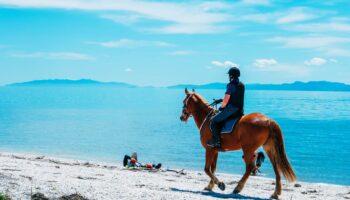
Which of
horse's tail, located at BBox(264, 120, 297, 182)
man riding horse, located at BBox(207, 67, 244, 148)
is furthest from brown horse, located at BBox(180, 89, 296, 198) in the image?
man riding horse, located at BBox(207, 67, 244, 148)

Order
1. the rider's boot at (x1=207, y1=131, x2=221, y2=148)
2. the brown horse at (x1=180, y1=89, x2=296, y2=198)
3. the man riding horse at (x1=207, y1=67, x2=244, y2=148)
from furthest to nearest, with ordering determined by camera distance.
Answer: the rider's boot at (x1=207, y1=131, x2=221, y2=148), the man riding horse at (x1=207, y1=67, x2=244, y2=148), the brown horse at (x1=180, y1=89, x2=296, y2=198)

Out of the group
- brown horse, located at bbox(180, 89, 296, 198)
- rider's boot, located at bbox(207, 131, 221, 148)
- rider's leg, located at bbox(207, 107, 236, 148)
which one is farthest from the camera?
rider's boot, located at bbox(207, 131, 221, 148)

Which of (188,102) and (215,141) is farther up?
(188,102)

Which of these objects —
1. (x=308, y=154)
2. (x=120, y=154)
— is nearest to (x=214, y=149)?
(x=120, y=154)

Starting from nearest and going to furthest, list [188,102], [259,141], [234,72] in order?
[259,141] < [234,72] < [188,102]

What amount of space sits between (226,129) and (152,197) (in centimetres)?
326

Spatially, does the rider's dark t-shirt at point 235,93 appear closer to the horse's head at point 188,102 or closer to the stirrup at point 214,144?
the stirrup at point 214,144

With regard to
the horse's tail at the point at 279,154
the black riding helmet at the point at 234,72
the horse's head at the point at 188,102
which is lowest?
the horse's tail at the point at 279,154

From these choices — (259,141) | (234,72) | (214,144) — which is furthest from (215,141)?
(234,72)

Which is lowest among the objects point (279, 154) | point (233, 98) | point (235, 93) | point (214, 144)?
point (279, 154)

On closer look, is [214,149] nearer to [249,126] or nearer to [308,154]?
[249,126]

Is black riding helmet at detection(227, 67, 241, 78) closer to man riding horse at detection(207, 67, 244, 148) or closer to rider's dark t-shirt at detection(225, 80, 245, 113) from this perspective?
man riding horse at detection(207, 67, 244, 148)

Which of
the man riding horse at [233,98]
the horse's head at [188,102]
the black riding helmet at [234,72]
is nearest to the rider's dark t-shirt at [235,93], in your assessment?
the man riding horse at [233,98]

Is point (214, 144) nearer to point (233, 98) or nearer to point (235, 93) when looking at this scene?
point (233, 98)
